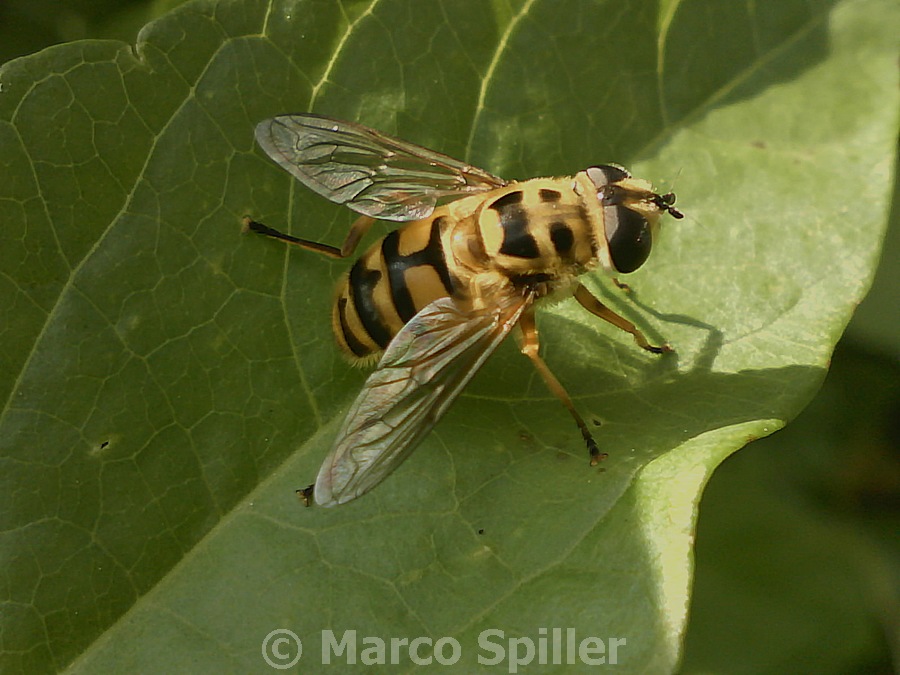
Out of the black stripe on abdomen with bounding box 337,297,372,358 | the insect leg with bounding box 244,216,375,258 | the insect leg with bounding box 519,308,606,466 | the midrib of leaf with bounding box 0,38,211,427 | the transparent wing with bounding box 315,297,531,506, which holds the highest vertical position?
the midrib of leaf with bounding box 0,38,211,427

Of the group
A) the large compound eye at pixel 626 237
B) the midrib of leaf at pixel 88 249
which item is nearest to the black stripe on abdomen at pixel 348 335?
the midrib of leaf at pixel 88 249

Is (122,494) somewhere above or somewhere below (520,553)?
above

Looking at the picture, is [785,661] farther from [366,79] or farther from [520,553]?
[366,79]

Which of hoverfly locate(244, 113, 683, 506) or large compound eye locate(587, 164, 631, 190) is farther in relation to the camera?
large compound eye locate(587, 164, 631, 190)

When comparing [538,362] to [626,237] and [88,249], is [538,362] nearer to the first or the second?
[626,237]

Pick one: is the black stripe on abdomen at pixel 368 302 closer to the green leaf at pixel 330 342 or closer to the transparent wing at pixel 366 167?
the green leaf at pixel 330 342

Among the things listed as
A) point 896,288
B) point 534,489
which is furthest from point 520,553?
point 896,288

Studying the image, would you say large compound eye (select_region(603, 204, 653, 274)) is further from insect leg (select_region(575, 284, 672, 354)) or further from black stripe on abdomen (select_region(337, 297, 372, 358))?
black stripe on abdomen (select_region(337, 297, 372, 358))

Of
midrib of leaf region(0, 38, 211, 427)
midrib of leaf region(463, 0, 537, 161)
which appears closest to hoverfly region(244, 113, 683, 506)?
midrib of leaf region(463, 0, 537, 161)
